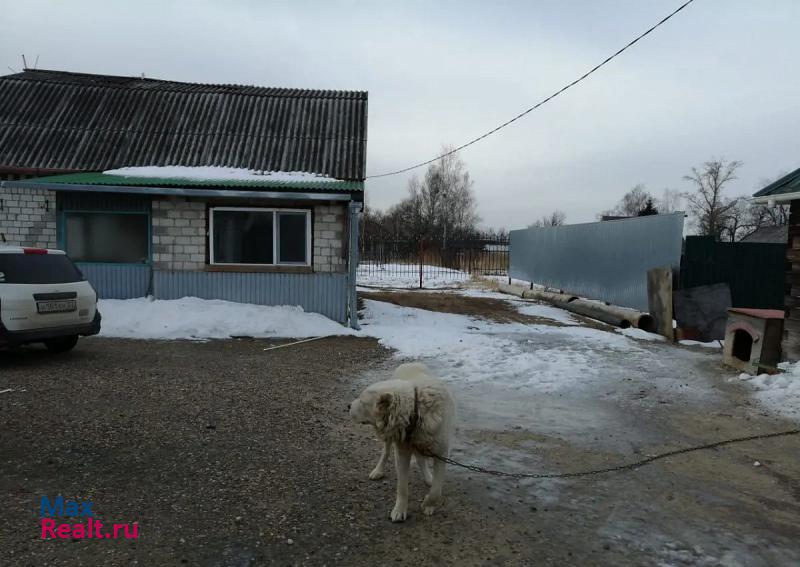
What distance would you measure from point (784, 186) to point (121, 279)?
43.1 feet

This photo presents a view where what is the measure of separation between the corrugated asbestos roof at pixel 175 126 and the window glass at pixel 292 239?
6.41 ft

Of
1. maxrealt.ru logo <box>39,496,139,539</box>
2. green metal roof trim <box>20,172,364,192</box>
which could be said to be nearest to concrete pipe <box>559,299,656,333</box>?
green metal roof trim <box>20,172,364,192</box>

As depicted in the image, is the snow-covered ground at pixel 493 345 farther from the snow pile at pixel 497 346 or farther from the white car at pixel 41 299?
the white car at pixel 41 299

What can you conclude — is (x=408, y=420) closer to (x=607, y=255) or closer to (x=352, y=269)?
(x=352, y=269)

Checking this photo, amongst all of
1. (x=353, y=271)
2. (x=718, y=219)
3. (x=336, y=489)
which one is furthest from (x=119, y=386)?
(x=718, y=219)

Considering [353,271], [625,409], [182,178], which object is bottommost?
[625,409]

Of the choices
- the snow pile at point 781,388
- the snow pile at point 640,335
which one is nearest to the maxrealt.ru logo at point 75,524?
the snow pile at point 781,388

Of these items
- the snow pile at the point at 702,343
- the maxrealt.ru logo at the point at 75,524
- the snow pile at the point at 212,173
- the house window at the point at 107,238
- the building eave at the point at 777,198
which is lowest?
the snow pile at the point at 702,343

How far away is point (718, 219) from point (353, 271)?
55.6 m

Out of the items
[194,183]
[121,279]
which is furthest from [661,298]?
[121,279]

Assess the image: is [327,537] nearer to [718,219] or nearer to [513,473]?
[513,473]

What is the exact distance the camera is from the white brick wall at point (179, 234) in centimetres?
1162

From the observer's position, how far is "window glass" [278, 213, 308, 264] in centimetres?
1188

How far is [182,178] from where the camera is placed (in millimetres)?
11781
